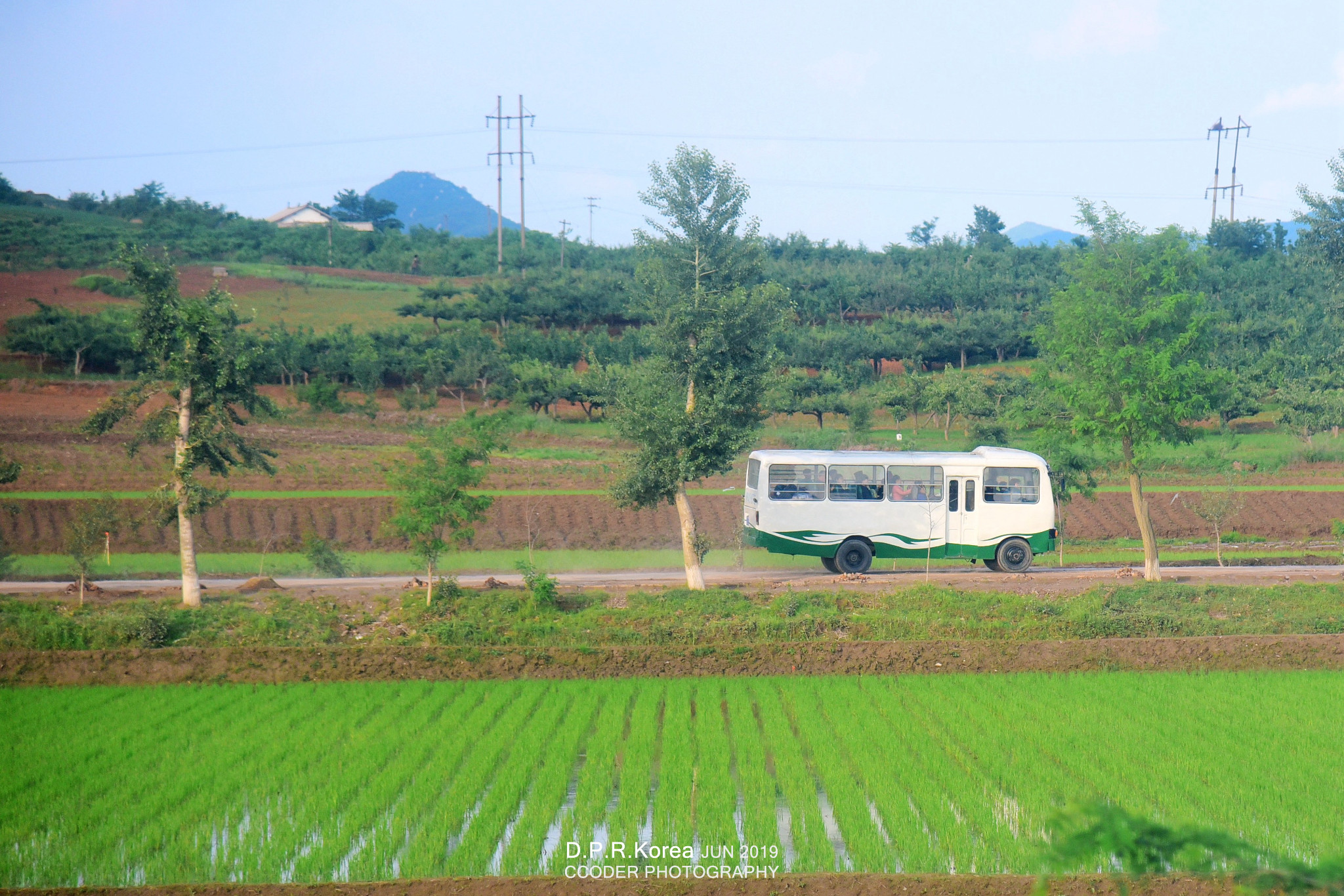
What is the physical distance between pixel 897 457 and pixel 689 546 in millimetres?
5912

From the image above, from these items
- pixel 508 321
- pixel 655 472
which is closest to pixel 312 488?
pixel 655 472

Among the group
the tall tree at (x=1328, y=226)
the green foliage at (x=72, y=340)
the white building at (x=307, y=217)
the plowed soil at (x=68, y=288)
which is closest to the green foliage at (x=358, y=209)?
the white building at (x=307, y=217)

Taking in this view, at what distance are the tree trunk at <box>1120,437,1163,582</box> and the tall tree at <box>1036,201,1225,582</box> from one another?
0.14ft

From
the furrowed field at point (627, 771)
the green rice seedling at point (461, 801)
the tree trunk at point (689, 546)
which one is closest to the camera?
the green rice seedling at point (461, 801)

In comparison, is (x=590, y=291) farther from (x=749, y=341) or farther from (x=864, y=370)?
(x=749, y=341)

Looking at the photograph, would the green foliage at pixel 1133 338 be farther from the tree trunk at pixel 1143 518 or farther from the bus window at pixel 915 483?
the bus window at pixel 915 483

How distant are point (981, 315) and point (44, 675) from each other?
69.1 metres

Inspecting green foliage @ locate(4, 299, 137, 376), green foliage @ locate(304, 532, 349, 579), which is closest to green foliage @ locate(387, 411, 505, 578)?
green foliage @ locate(304, 532, 349, 579)

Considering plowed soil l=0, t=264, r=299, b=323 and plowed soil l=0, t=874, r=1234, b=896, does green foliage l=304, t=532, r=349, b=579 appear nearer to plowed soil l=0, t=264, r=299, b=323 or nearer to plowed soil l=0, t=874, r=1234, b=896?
plowed soil l=0, t=874, r=1234, b=896

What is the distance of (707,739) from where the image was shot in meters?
14.0

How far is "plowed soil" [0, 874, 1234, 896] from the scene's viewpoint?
9.21 metres

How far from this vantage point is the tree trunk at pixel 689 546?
22.7 meters

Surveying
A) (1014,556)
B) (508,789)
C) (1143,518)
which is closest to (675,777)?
(508,789)

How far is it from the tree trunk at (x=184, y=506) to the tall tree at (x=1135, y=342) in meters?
19.5
